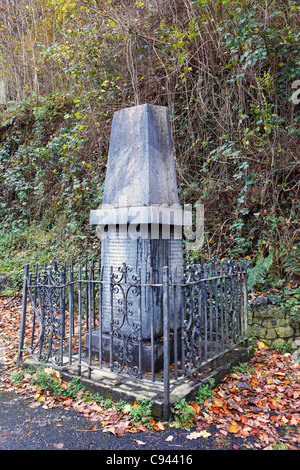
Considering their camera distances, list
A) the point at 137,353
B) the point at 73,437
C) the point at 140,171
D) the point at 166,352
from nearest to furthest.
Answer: the point at 73,437, the point at 166,352, the point at 137,353, the point at 140,171

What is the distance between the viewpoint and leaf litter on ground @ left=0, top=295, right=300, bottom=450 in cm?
262

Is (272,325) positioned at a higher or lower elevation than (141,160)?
lower

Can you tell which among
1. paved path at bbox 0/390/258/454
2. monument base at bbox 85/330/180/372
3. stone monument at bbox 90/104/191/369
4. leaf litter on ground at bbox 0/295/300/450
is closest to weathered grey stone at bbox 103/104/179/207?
stone monument at bbox 90/104/191/369

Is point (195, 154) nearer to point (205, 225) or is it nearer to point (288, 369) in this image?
point (205, 225)

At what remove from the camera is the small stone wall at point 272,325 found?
4695 millimetres

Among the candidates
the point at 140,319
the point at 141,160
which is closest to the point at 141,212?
the point at 141,160

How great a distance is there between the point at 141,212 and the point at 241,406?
228cm

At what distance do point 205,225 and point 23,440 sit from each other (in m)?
4.83

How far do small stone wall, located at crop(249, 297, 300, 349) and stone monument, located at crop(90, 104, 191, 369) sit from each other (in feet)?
5.56

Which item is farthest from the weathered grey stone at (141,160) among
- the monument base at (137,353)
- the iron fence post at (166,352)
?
the monument base at (137,353)

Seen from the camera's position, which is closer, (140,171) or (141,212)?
(141,212)

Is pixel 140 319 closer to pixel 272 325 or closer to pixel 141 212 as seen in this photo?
pixel 141 212

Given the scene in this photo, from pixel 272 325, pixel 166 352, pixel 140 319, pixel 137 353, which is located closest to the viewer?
pixel 166 352

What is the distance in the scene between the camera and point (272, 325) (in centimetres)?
482
